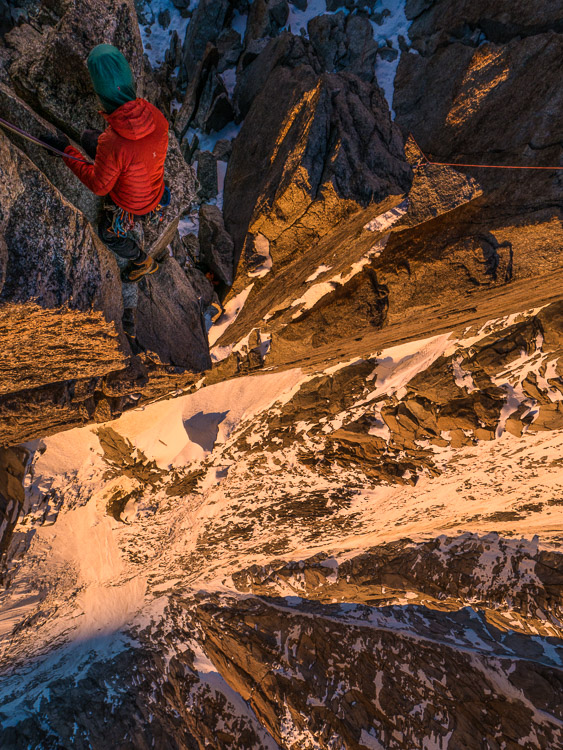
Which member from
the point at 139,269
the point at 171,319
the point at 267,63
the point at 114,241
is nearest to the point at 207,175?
the point at 267,63

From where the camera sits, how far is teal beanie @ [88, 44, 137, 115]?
219cm

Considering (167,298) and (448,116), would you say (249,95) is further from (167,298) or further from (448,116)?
(167,298)

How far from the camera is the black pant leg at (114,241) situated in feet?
10.9

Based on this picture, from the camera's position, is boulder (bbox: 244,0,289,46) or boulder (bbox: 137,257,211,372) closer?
boulder (bbox: 137,257,211,372)

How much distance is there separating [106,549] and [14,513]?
214 cm

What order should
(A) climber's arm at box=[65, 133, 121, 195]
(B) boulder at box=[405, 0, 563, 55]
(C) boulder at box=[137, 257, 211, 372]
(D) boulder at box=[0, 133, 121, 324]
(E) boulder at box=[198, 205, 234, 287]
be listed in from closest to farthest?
(A) climber's arm at box=[65, 133, 121, 195], (D) boulder at box=[0, 133, 121, 324], (B) boulder at box=[405, 0, 563, 55], (C) boulder at box=[137, 257, 211, 372], (E) boulder at box=[198, 205, 234, 287]

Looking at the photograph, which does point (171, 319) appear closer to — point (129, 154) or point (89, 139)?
point (89, 139)

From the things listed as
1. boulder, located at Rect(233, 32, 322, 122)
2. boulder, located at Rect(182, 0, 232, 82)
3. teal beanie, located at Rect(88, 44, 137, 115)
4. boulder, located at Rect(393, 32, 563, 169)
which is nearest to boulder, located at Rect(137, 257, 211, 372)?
teal beanie, located at Rect(88, 44, 137, 115)

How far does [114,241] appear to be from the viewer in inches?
132

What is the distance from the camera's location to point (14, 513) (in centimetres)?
691

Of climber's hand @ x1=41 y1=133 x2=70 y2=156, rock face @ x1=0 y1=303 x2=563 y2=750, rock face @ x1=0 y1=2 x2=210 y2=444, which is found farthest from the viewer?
rock face @ x1=0 y1=303 x2=563 y2=750

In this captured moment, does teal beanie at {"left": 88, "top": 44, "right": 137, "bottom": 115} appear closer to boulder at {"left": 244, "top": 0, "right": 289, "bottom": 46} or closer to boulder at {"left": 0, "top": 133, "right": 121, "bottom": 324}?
boulder at {"left": 0, "top": 133, "right": 121, "bottom": 324}

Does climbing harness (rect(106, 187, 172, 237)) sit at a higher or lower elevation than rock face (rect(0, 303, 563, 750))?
higher

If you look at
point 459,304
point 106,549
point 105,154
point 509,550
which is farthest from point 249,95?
point 509,550
